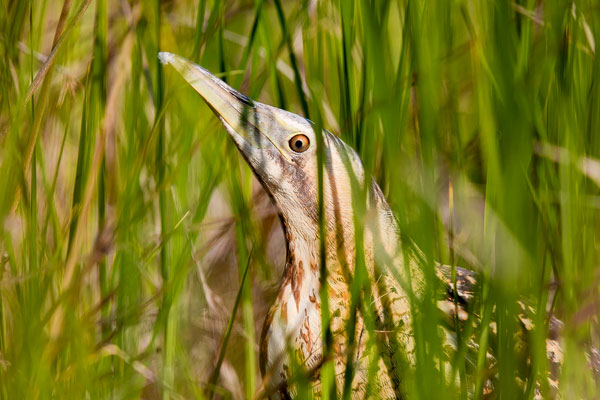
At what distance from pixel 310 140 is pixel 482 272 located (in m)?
0.44

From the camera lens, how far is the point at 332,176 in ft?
3.58

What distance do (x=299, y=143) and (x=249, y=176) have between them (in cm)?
15

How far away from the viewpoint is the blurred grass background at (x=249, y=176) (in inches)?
27.8

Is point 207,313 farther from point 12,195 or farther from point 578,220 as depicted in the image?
point 578,220

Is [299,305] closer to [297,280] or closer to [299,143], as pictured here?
[297,280]

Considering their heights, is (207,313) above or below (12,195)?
below

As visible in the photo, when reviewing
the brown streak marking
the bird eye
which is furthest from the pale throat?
the bird eye

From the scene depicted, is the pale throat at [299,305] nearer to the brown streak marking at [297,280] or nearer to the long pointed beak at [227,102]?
the brown streak marking at [297,280]

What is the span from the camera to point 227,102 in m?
1.07

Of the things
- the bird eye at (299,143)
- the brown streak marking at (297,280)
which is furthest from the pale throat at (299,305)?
the bird eye at (299,143)

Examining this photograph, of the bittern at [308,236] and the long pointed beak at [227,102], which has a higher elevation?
the long pointed beak at [227,102]

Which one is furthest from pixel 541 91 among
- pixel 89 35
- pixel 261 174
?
pixel 89 35

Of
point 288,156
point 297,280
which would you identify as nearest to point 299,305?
point 297,280

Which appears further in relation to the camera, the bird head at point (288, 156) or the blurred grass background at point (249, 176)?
the bird head at point (288, 156)
